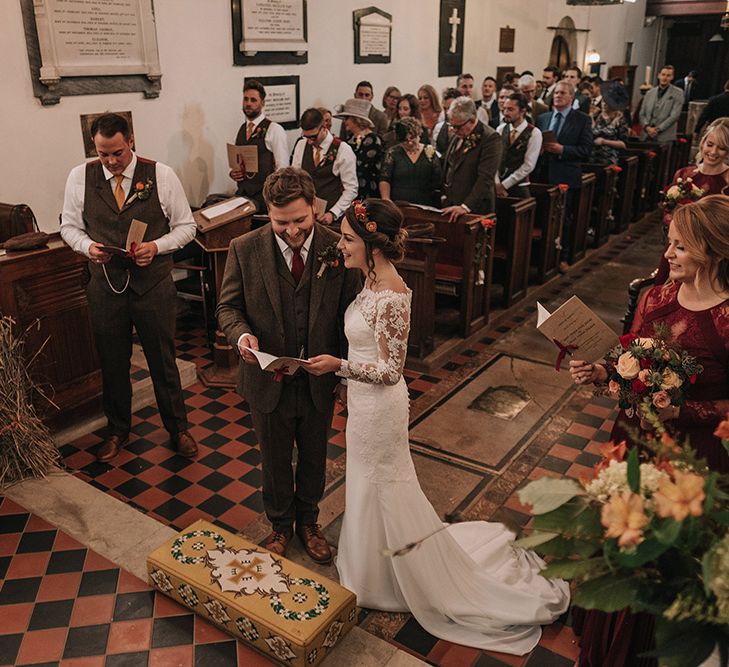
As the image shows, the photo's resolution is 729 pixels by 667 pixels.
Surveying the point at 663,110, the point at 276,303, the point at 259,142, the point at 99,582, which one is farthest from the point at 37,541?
the point at 663,110

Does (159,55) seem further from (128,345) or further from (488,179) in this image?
(128,345)

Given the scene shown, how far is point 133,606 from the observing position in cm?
308

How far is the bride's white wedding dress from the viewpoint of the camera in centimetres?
302

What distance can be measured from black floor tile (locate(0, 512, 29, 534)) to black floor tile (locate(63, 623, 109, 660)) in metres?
0.87

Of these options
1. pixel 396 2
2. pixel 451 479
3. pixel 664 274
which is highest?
pixel 396 2

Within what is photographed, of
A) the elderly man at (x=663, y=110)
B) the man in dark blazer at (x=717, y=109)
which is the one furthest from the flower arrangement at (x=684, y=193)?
the elderly man at (x=663, y=110)

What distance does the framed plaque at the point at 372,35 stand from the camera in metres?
9.68

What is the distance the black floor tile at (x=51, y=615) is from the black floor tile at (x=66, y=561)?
0.21 metres

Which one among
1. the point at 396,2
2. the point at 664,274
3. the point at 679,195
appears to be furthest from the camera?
the point at 396,2

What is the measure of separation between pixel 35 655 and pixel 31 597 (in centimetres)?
38

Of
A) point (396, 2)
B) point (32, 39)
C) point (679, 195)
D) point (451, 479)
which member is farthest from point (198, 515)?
point (396, 2)

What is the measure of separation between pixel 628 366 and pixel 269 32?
682cm

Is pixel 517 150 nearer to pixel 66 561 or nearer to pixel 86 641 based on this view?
pixel 66 561

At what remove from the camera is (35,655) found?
2.84 metres
